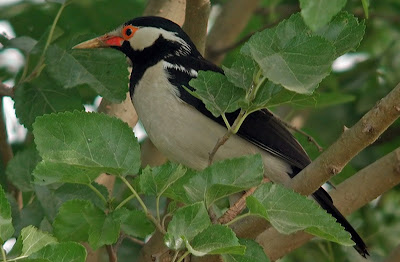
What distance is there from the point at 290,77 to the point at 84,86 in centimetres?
245

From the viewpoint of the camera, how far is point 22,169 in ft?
12.1

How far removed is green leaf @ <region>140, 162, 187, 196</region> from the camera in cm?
272

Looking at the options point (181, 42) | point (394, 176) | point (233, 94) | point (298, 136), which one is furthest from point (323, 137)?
point (233, 94)

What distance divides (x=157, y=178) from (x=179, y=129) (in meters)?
1.13

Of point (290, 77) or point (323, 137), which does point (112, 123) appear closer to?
point (290, 77)

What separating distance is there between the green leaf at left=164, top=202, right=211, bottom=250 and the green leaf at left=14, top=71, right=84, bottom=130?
152cm

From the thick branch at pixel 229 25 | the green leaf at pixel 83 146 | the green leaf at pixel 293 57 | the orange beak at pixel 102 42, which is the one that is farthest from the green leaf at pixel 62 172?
the thick branch at pixel 229 25

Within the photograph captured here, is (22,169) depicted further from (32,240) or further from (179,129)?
(32,240)

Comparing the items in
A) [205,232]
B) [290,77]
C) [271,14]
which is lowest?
[271,14]

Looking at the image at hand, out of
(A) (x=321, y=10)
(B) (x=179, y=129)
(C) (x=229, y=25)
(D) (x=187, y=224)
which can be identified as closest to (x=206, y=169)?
(D) (x=187, y=224)

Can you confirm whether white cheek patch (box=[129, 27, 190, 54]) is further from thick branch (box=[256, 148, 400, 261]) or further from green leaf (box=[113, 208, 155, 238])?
green leaf (box=[113, 208, 155, 238])

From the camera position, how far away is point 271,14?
558 cm

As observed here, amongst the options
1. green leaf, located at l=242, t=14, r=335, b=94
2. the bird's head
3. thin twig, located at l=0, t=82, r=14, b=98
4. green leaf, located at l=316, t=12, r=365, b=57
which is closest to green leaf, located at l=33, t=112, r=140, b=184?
green leaf, located at l=242, t=14, r=335, b=94

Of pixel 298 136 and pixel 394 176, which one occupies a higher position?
pixel 394 176
